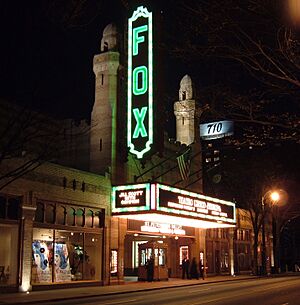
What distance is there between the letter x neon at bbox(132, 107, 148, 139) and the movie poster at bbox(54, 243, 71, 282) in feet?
26.6

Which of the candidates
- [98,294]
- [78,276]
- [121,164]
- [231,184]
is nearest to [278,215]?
[231,184]

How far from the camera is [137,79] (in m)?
33.9

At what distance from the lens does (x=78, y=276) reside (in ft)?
103

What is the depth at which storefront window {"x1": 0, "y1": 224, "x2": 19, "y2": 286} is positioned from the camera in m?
26.2

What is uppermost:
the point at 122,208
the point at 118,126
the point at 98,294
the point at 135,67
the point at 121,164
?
the point at 135,67

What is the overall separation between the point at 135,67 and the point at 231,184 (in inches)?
1029

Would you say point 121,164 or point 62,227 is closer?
point 62,227

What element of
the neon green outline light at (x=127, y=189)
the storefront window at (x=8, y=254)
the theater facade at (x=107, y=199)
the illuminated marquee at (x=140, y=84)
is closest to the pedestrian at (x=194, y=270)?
the theater facade at (x=107, y=199)

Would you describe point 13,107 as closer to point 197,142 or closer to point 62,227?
point 62,227

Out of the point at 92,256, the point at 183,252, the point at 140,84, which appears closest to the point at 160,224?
the point at 92,256

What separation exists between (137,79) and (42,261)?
12.7 m

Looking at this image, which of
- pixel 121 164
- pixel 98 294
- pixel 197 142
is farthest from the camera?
pixel 197 142

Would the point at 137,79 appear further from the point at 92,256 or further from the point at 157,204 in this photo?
the point at 92,256

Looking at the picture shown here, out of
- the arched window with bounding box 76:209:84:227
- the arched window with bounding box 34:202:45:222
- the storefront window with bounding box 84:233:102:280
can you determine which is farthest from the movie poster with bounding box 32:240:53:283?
the storefront window with bounding box 84:233:102:280
